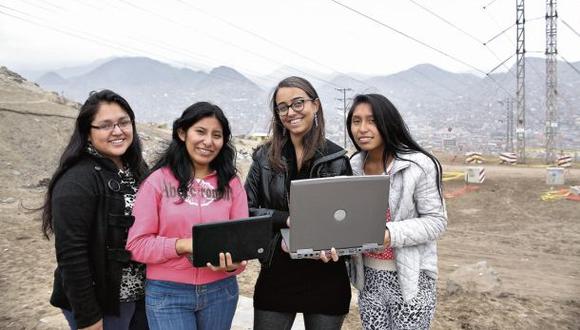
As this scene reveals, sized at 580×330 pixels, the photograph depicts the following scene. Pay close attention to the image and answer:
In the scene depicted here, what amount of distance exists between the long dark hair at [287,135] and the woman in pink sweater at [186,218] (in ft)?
0.90

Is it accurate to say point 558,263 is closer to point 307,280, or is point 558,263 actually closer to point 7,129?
point 307,280

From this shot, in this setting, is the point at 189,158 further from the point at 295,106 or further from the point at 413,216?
the point at 413,216

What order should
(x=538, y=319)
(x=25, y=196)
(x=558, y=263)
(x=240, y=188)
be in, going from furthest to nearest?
(x=25, y=196)
(x=558, y=263)
(x=538, y=319)
(x=240, y=188)

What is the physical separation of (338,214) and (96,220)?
1.27m

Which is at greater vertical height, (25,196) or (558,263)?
(25,196)

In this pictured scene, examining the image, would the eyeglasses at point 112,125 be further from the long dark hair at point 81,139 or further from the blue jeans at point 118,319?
the blue jeans at point 118,319

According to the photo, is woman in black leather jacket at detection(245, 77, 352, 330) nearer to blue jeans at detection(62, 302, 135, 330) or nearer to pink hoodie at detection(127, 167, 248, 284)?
pink hoodie at detection(127, 167, 248, 284)

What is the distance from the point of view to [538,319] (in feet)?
16.1

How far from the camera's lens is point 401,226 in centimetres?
220

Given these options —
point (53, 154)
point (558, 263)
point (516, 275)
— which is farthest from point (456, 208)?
point (53, 154)

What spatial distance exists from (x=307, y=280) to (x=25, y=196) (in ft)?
41.8

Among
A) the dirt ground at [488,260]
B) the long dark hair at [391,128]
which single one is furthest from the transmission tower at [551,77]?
the long dark hair at [391,128]

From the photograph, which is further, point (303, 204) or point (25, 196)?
point (25, 196)

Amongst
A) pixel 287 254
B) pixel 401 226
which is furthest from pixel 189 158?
pixel 401 226
